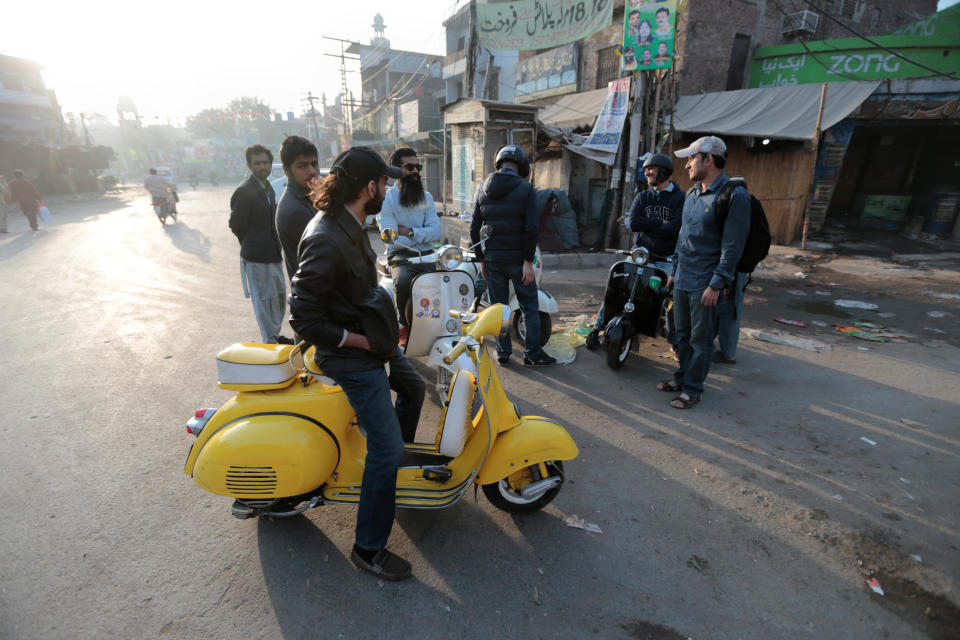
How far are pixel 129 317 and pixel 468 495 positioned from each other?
5.46 m

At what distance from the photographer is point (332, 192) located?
1846 millimetres

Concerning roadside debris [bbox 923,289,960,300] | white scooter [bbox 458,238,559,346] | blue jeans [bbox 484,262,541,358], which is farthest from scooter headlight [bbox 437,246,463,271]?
roadside debris [bbox 923,289,960,300]

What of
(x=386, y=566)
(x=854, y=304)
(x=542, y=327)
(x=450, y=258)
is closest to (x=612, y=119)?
(x=854, y=304)

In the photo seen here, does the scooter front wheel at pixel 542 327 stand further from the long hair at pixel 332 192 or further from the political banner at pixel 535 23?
the political banner at pixel 535 23

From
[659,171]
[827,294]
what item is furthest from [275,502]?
[827,294]

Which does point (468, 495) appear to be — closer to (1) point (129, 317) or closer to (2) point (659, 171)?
(2) point (659, 171)

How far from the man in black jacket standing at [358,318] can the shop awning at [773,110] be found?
9.88 m

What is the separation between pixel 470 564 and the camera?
88.5 inches

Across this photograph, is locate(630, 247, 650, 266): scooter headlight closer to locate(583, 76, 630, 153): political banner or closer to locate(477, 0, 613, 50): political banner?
locate(583, 76, 630, 153): political banner

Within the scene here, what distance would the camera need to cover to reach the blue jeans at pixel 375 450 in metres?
2.01

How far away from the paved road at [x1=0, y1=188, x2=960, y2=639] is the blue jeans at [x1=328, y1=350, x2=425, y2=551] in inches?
10.8

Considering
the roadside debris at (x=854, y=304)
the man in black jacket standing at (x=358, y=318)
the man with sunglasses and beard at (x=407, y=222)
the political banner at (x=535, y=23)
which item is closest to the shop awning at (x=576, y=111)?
the political banner at (x=535, y=23)

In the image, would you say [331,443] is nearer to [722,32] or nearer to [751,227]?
[751,227]

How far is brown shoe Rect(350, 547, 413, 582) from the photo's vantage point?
2.12 m
